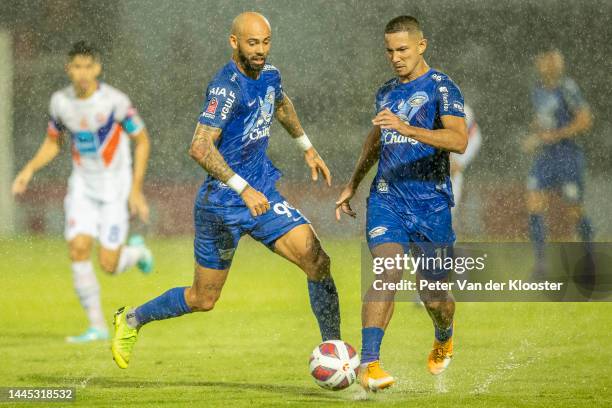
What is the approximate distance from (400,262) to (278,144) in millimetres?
11885

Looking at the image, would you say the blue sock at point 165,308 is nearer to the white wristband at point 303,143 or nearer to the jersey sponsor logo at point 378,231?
the white wristband at point 303,143

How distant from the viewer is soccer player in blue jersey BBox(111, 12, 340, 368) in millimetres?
7094

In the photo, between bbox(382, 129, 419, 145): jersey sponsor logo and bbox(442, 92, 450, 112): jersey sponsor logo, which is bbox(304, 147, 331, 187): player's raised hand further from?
bbox(442, 92, 450, 112): jersey sponsor logo

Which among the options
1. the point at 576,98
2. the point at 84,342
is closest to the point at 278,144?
the point at 576,98

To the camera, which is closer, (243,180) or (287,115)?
(243,180)

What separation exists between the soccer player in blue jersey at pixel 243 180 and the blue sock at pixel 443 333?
655mm

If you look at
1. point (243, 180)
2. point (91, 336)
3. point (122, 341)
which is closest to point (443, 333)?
point (243, 180)

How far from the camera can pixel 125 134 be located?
11297 millimetres

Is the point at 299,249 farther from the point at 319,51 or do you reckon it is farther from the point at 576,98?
the point at 319,51

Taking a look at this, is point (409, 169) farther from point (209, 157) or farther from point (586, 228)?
point (586, 228)

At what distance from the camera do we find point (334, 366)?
6820mm

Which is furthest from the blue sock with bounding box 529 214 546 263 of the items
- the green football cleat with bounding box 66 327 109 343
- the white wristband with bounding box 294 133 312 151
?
the white wristband with bounding box 294 133 312 151

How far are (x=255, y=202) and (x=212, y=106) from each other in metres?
0.64

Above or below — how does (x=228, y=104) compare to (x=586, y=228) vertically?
above
